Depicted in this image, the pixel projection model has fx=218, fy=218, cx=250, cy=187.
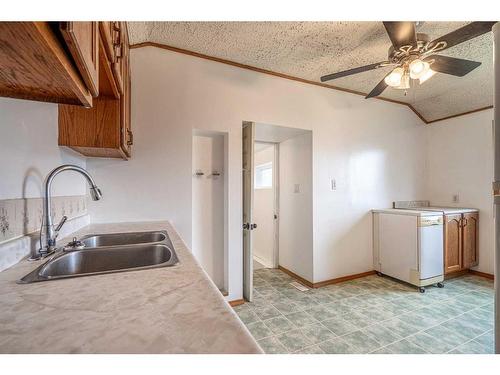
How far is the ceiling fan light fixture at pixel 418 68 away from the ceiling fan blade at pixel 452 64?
10cm

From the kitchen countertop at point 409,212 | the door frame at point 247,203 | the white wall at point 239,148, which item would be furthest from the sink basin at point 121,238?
the kitchen countertop at point 409,212

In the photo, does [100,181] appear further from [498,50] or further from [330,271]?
[330,271]

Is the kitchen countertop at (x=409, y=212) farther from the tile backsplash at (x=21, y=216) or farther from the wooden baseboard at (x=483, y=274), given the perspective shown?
the tile backsplash at (x=21, y=216)

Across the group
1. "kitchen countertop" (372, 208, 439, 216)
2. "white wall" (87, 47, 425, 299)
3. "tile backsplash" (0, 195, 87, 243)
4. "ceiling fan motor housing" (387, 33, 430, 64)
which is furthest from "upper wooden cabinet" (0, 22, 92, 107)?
"kitchen countertop" (372, 208, 439, 216)

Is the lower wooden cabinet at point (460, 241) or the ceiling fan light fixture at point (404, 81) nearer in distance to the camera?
the ceiling fan light fixture at point (404, 81)

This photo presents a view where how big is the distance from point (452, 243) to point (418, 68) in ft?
8.09

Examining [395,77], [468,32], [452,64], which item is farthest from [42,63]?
[452,64]

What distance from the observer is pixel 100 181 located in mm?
1862

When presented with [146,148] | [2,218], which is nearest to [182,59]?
[146,148]

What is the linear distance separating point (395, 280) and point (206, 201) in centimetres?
268

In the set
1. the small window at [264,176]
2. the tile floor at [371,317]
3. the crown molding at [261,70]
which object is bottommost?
the tile floor at [371,317]

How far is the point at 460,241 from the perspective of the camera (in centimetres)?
294

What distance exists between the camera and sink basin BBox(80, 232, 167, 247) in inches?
55.3

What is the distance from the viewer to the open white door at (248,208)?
7.68 feet
